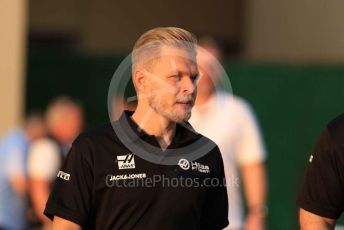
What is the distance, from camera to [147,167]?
5.60 meters

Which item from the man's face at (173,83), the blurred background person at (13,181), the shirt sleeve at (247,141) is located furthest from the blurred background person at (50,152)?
the man's face at (173,83)

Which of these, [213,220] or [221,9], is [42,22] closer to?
[221,9]

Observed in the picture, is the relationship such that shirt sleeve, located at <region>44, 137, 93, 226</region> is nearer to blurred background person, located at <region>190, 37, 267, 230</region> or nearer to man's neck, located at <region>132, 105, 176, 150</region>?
man's neck, located at <region>132, 105, 176, 150</region>

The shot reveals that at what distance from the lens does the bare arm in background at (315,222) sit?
18.6 feet

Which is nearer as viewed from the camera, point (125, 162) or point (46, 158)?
point (125, 162)

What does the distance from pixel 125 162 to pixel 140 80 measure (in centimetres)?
40

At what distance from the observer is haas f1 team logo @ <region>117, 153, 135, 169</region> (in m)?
5.57

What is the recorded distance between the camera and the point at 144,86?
564 cm

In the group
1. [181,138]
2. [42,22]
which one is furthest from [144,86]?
[42,22]

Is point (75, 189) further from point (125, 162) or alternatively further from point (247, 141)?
point (247, 141)

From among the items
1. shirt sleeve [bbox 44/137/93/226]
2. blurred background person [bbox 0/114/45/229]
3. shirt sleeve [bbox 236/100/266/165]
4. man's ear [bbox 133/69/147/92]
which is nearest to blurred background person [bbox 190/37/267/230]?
shirt sleeve [bbox 236/100/266/165]

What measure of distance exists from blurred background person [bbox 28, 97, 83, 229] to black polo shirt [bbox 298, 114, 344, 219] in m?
5.97

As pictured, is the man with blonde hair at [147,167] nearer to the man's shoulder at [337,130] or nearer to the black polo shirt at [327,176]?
the black polo shirt at [327,176]

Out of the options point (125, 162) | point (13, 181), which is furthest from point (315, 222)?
point (13, 181)
